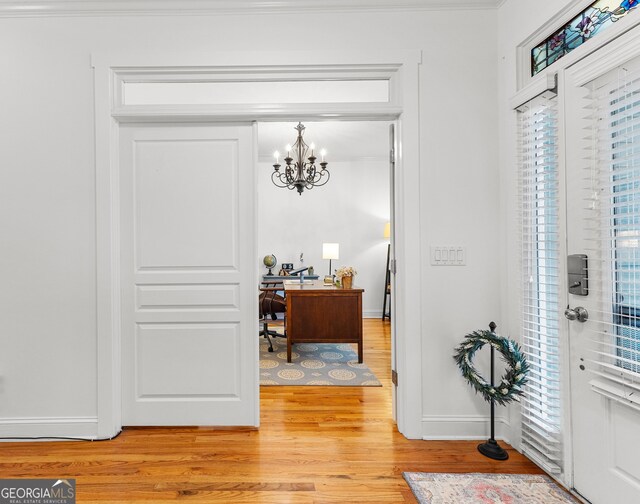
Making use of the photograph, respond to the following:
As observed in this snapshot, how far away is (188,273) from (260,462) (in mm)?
1211

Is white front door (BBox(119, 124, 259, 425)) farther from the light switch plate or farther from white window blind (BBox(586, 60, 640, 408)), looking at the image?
→ white window blind (BBox(586, 60, 640, 408))

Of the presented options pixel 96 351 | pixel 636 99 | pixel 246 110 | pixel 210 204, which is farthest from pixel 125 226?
pixel 636 99

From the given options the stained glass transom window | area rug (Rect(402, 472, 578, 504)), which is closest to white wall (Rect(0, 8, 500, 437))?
the stained glass transom window

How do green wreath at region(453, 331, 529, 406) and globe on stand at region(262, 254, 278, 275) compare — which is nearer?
green wreath at region(453, 331, 529, 406)

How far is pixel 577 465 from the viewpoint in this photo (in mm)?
1723

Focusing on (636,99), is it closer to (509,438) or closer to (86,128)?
(509,438)

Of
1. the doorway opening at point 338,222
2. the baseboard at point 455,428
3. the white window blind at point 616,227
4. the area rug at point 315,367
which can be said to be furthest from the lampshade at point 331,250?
the white window blind at point 616,227

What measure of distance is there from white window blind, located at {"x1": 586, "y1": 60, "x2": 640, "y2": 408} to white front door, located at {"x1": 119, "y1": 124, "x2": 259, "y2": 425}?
1839mm

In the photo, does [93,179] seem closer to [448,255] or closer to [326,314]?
[448,255]

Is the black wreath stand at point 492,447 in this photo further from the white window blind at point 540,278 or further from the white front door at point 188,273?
the white front door at point 188,273

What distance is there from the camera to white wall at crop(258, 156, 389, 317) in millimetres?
6430

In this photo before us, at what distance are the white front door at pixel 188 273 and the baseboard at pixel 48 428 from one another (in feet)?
0.68

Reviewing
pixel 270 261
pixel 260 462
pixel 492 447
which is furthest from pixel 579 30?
pixel 270 261

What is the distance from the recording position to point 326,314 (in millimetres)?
3857
